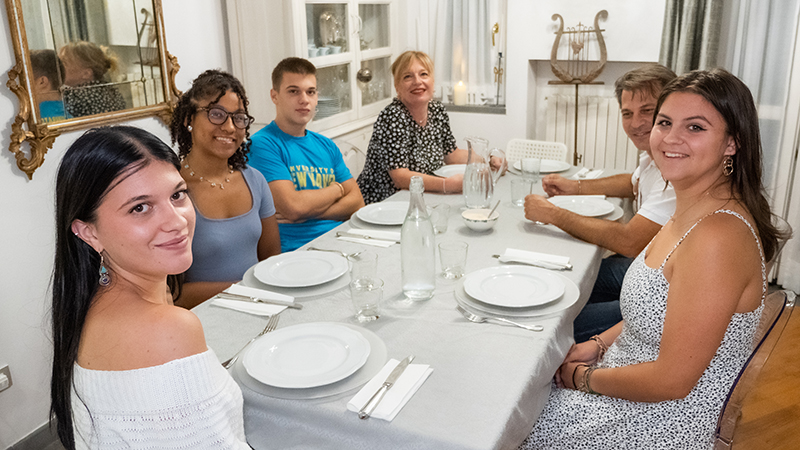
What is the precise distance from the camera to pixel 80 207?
2.94 feet

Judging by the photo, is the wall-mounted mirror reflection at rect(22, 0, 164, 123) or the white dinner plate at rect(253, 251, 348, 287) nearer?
the white dinner plate at rect(253, 251, 348, 287)

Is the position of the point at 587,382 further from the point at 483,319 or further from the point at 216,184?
the point at 216,184

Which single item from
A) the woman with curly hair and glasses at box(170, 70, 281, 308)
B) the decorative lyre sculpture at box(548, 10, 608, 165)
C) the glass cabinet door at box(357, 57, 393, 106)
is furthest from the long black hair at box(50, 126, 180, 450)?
the decorative lyre sculpture at box(548, 10, 608, 165)

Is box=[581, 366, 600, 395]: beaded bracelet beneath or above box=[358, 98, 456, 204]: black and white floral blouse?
beneath

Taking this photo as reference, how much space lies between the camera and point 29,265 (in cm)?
213

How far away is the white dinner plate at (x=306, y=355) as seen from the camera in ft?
3.52

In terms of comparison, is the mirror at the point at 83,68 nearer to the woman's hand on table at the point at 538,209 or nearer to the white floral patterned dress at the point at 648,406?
the woman's hand on table at the point at 538,209

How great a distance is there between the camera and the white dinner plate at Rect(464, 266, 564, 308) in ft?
4.46

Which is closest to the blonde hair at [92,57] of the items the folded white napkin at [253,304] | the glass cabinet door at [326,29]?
the glass cabinet door at [326,29]

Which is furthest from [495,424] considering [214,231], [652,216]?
[214,231]

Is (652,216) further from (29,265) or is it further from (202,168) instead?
(29,265)

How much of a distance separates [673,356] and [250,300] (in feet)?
3.10

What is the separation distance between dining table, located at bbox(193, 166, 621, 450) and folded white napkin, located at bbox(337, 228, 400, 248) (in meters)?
0.19

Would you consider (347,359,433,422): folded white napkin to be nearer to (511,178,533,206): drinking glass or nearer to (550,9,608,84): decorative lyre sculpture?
(511,178,533,206): drinking glass
